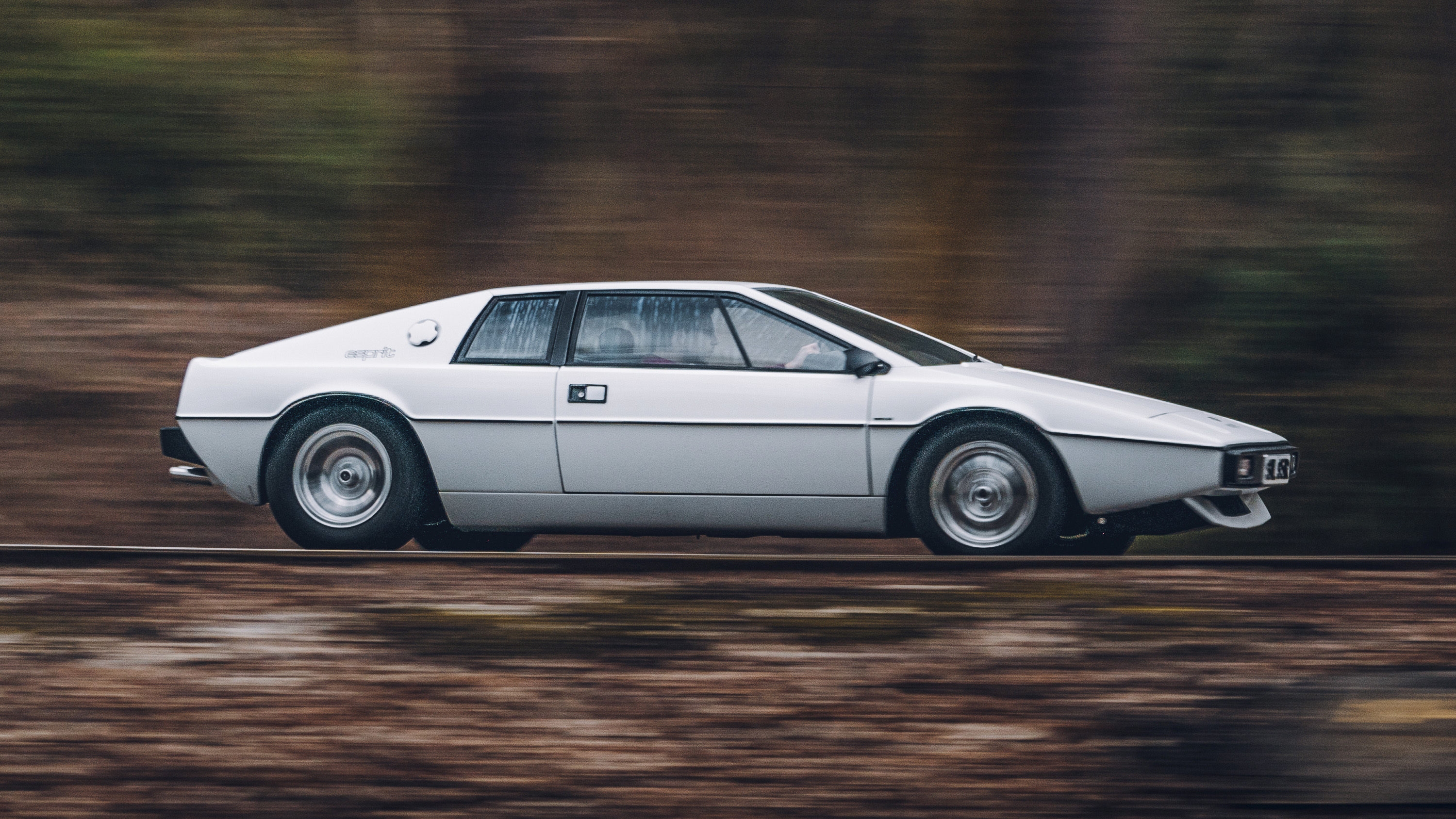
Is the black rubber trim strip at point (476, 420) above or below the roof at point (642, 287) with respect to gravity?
below

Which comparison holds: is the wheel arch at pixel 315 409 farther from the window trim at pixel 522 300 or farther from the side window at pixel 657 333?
the side window at pixel 657 333

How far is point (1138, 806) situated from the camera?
12.4 feet

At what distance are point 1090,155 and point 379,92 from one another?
547cm

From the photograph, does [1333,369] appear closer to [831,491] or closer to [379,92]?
[831,491]

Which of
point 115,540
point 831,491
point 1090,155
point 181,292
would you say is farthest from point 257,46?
point 831,491

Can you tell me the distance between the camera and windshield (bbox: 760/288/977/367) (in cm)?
655

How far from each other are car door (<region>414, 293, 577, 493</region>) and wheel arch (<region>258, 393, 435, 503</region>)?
0.18 ft

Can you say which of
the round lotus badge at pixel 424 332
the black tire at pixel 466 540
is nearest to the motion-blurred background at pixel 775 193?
the black tire at pixel 466 540

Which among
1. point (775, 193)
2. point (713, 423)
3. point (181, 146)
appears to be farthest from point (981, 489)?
point (181, 146)

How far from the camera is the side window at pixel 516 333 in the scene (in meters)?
6.57

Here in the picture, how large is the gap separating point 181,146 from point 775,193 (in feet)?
15.0

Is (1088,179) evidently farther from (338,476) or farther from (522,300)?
(338,476)

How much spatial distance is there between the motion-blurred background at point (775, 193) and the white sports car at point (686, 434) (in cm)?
259

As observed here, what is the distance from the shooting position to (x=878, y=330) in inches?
267
